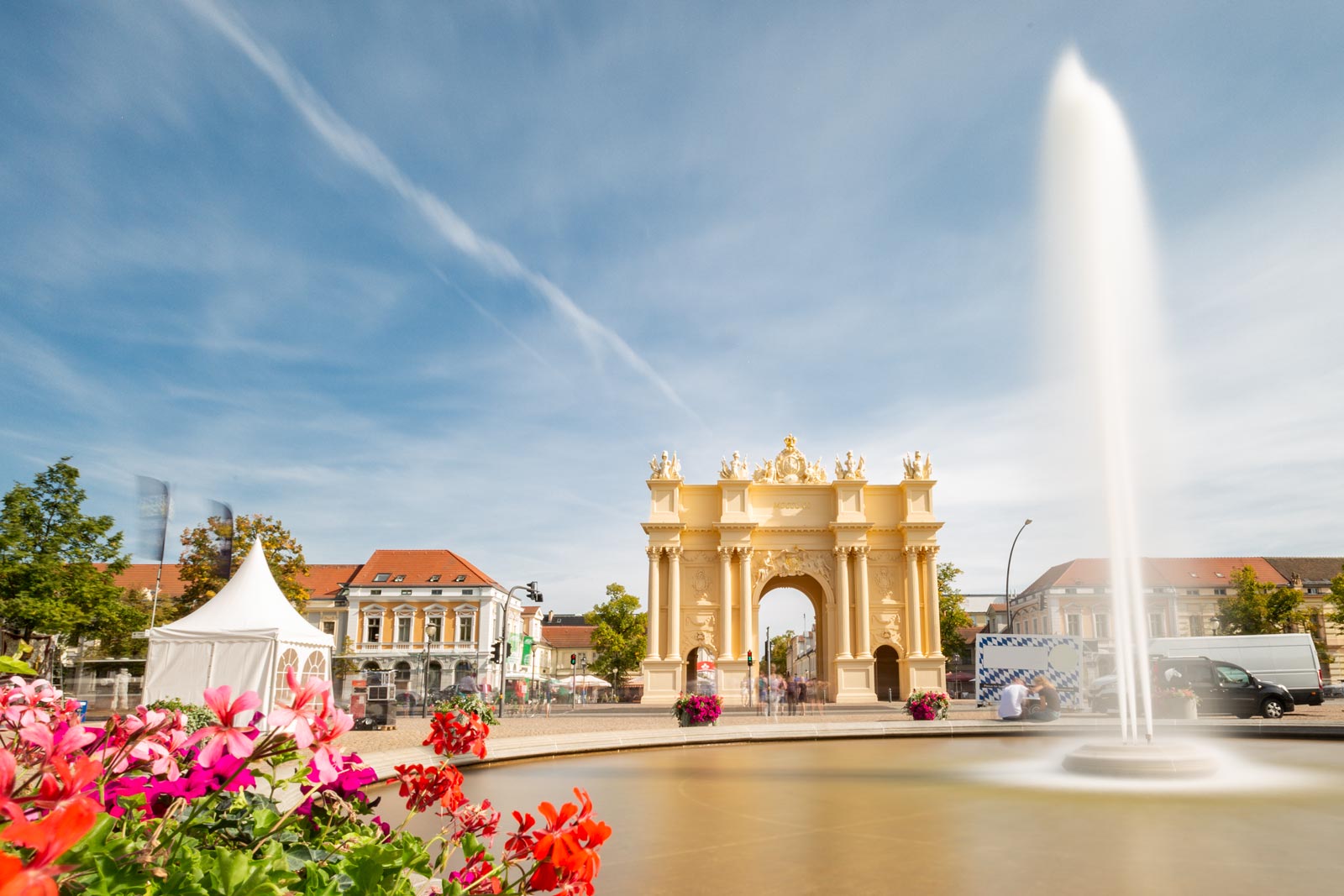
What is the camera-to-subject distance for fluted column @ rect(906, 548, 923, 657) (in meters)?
48.1

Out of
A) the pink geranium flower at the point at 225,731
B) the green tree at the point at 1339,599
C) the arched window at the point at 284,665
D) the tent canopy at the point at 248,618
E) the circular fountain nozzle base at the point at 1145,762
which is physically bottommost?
the circular fountain nozzle base at the point at 1145,762

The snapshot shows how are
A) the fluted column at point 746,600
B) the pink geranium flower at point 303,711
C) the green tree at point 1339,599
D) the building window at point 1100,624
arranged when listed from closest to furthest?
the pink geranium flower at point 303,711
the fluted column at point 746,600
the green tree at point 1339,599
the building window at point 1100,624

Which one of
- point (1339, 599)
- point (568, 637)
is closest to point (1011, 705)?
point (1339, 599)

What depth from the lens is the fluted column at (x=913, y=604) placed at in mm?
48062

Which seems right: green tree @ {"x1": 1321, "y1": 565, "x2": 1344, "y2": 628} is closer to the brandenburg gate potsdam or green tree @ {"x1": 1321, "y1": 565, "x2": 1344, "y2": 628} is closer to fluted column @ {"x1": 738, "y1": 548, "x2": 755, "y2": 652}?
the brandenburg gate potsdam

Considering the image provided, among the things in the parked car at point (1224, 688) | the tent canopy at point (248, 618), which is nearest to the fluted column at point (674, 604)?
the parked car at point (1224, 688)

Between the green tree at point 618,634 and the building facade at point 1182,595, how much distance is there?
37.7 m

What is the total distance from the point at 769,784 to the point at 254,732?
434 inches

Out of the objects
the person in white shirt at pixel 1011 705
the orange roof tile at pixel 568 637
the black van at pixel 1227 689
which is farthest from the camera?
the orange roof tile at pixel 568 637

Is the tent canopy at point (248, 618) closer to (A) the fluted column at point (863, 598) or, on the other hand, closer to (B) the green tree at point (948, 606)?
(A) the fluted column at point (863, 598)

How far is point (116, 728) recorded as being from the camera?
104 inches

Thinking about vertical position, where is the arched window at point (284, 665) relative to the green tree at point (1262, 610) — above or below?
below

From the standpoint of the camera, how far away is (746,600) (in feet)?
157

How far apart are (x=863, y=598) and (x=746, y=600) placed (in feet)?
20.8
